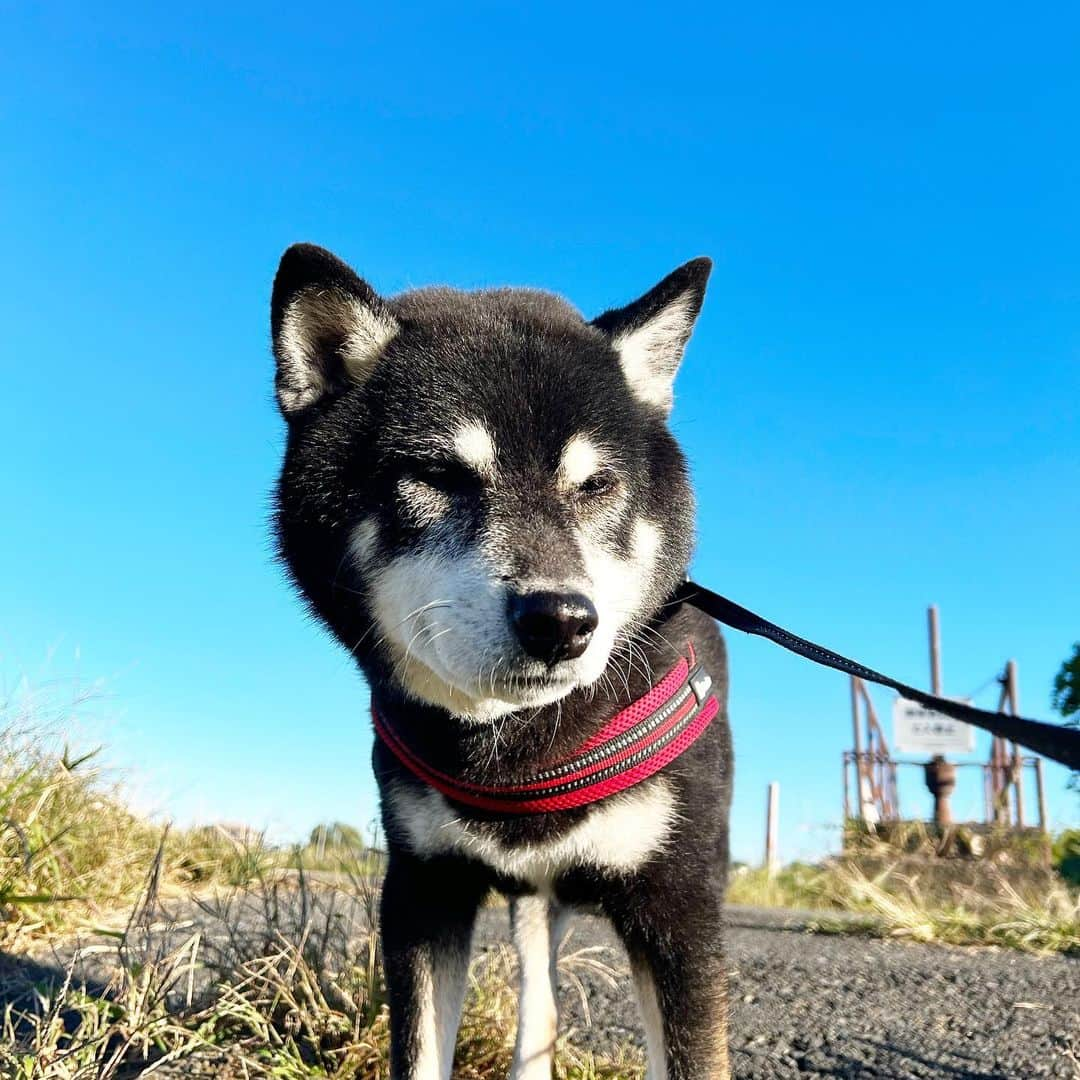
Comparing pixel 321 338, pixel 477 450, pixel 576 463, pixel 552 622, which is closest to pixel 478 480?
pixel 477 450

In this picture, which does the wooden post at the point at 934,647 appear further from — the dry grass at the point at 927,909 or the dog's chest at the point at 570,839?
the dog's chest at the point at 570,839

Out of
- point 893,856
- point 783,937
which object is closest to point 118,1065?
point 783,937

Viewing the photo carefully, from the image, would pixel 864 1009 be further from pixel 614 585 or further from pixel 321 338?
pixel 321 338

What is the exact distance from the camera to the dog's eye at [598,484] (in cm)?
253

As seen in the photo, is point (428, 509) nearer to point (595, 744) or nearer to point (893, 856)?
point (595, 744)

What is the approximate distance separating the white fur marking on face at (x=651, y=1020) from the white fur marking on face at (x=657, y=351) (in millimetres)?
1533

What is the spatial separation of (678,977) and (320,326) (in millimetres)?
1945

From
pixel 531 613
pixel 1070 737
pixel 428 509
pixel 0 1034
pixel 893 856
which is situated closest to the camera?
pixel 1070 737

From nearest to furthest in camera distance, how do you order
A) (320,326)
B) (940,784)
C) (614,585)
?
(614,585)
(320,326)
(940,784)

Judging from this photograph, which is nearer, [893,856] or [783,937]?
[783,937]

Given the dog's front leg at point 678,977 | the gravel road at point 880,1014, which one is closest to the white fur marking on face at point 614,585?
the dog's front leg at point 678,977

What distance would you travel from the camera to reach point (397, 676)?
8.43 ft

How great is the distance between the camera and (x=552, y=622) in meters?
2.11

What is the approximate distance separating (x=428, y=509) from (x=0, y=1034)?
2471 mm
